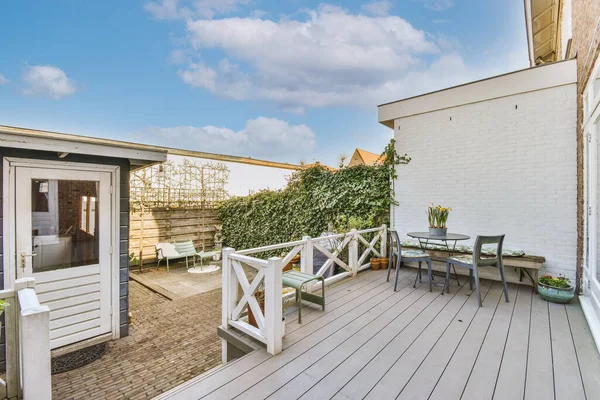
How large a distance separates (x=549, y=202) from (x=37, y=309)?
18.6 ft

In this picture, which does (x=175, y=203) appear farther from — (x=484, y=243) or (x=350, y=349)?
(x=484, y=243)

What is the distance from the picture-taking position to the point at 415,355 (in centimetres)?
224

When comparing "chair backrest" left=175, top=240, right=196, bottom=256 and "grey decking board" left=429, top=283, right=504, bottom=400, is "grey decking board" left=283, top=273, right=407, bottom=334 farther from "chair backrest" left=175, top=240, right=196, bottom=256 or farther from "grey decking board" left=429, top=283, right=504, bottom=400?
"chair backrest" left=175, top=240, right=196, bottom=256

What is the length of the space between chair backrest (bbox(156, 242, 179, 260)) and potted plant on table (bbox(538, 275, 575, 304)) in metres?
7.20

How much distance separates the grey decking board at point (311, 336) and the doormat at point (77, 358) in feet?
6.82

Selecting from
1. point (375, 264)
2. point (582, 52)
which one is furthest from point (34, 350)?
point (582, 52)

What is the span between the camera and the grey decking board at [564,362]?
179cm

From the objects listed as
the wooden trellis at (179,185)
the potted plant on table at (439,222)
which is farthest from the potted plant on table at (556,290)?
the wooden trellis at (179,185)

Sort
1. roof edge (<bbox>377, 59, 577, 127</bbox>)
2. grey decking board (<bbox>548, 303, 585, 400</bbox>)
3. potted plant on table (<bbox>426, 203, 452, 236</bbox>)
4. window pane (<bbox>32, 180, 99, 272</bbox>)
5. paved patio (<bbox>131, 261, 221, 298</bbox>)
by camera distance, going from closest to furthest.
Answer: grey decking board (<bbox>548, 303, 585, 400</bbox>) < window pane (<bbox>32, 180, 99, 272</bbox>) < roof edge (<bbox>377, 59, 577, 127</bbox>) < potted plant on table (<bbox>426, 203, 452, 236</bbox>) < paved patio (<bbox>131, 261, 221, 298</bbox>)

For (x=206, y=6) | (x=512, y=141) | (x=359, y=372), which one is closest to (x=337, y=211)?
(x=512, y=141)

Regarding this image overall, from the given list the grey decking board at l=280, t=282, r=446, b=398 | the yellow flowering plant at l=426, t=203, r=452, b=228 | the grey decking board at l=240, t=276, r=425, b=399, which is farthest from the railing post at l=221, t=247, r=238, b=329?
the yellow flowering plant at l=426, t=203, r=452, b=228

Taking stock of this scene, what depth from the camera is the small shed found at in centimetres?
274

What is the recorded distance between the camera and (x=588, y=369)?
79.7 inches

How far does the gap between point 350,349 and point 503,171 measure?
391 cm
